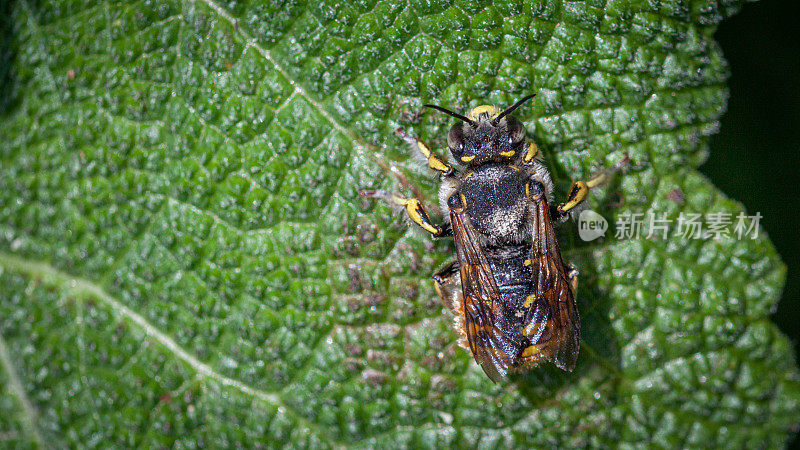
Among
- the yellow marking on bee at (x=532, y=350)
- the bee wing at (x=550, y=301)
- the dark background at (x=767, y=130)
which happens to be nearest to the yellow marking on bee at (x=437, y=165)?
the bee wing at (x=550, y=301)

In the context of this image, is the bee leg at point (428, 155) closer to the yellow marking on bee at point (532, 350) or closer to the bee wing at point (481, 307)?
the bee wing at point (481, 307)

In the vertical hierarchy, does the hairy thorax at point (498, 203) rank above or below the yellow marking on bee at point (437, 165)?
below

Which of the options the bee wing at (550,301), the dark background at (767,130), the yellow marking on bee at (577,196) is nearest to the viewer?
the bee wing at (550,301)

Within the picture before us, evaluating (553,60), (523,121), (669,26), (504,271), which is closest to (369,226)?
(504,271)

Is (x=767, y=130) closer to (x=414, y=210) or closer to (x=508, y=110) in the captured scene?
(x=508, y=110)

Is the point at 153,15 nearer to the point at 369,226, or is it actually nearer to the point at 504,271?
the point at 369,226

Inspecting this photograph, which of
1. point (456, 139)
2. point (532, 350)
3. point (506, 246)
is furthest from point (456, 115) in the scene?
point (532, 350)
